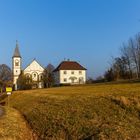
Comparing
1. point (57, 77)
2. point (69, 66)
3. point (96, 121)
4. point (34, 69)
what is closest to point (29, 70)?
point (34, 69)

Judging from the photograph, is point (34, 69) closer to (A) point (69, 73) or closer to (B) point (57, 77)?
(B) point (57, 77)

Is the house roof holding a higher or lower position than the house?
higher

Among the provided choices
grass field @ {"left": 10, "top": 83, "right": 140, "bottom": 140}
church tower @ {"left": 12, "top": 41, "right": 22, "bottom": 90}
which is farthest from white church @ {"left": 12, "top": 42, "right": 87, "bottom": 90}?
grass field @ {"left": 10, "top": 83, "right": 140, "bottom": 140}

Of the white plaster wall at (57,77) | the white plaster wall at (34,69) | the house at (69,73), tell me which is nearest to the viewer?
the house at (69,73)

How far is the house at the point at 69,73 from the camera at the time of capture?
130875 millimetres

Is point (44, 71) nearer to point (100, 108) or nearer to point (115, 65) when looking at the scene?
point (115, 65)

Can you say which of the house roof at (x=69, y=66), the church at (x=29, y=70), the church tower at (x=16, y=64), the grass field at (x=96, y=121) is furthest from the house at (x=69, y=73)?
the grass field at (x=96, y=121)

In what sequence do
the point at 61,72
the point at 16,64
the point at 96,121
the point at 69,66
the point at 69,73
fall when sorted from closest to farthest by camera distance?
the point at 96,121
the point at 61,72
the point at 69,73
the point at 69,66
the point at 16,64

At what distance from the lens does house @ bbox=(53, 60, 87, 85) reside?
429 ft

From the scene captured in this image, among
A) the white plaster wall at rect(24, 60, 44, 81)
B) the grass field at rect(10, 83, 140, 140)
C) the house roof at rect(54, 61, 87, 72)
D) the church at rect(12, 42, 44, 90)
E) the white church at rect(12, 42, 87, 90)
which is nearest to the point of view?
the grass field at rect(10, 83, 140, 140)

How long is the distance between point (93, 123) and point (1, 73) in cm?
12636

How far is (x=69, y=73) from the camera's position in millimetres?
132250

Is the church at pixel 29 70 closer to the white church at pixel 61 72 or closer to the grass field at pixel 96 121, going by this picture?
the white church at pixel 61 72

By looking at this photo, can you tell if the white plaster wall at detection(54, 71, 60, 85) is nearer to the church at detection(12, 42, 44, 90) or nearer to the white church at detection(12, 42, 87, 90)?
the white church at detection(12, 42, 87, 90)
